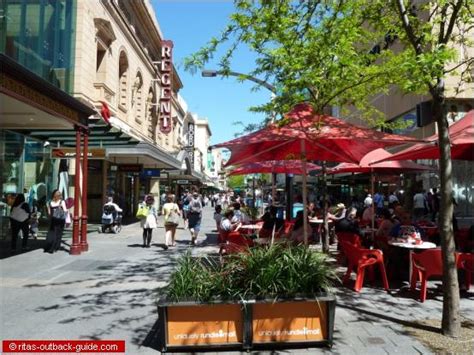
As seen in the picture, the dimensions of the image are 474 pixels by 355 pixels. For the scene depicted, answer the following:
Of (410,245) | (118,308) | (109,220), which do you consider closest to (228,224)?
(410,245)

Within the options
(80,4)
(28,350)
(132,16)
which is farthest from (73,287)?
(132,16)

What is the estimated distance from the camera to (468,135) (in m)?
8.12

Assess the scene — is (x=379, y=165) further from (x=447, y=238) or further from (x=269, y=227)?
(x=447, y=238)

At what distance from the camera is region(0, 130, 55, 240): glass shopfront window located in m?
15.3

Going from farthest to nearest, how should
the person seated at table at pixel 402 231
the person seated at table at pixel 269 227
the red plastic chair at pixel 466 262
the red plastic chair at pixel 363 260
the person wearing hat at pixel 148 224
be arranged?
1. the person wearing hat at pixel 148 224
2. the person seated at table at pixel 269 227
3. the person seated at table at pixel 402 231
4. the red plastic chair at pixel 363 260
5. the red plastic chair at pixel 466 262

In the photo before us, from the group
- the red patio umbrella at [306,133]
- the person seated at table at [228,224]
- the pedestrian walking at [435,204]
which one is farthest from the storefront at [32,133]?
the pedestrian walking at [435,204]

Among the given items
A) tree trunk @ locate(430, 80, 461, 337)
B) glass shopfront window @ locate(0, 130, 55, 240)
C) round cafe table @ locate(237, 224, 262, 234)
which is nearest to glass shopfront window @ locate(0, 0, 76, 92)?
glass shopfront window @ locate(0, 130, 55, 240)

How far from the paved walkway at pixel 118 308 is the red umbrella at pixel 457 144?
8.44 feet

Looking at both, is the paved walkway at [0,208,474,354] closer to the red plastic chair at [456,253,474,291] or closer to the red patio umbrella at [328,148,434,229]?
the red plastic chair at [456,253,474,291]

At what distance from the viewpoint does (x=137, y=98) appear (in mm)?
31344

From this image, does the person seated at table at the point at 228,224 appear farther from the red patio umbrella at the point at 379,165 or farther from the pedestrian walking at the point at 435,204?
the pedestrian walking at the point at 435,204

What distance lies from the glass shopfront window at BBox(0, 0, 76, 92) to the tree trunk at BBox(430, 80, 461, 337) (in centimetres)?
1012

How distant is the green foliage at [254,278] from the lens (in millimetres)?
5055

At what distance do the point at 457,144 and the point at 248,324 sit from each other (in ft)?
16.9
